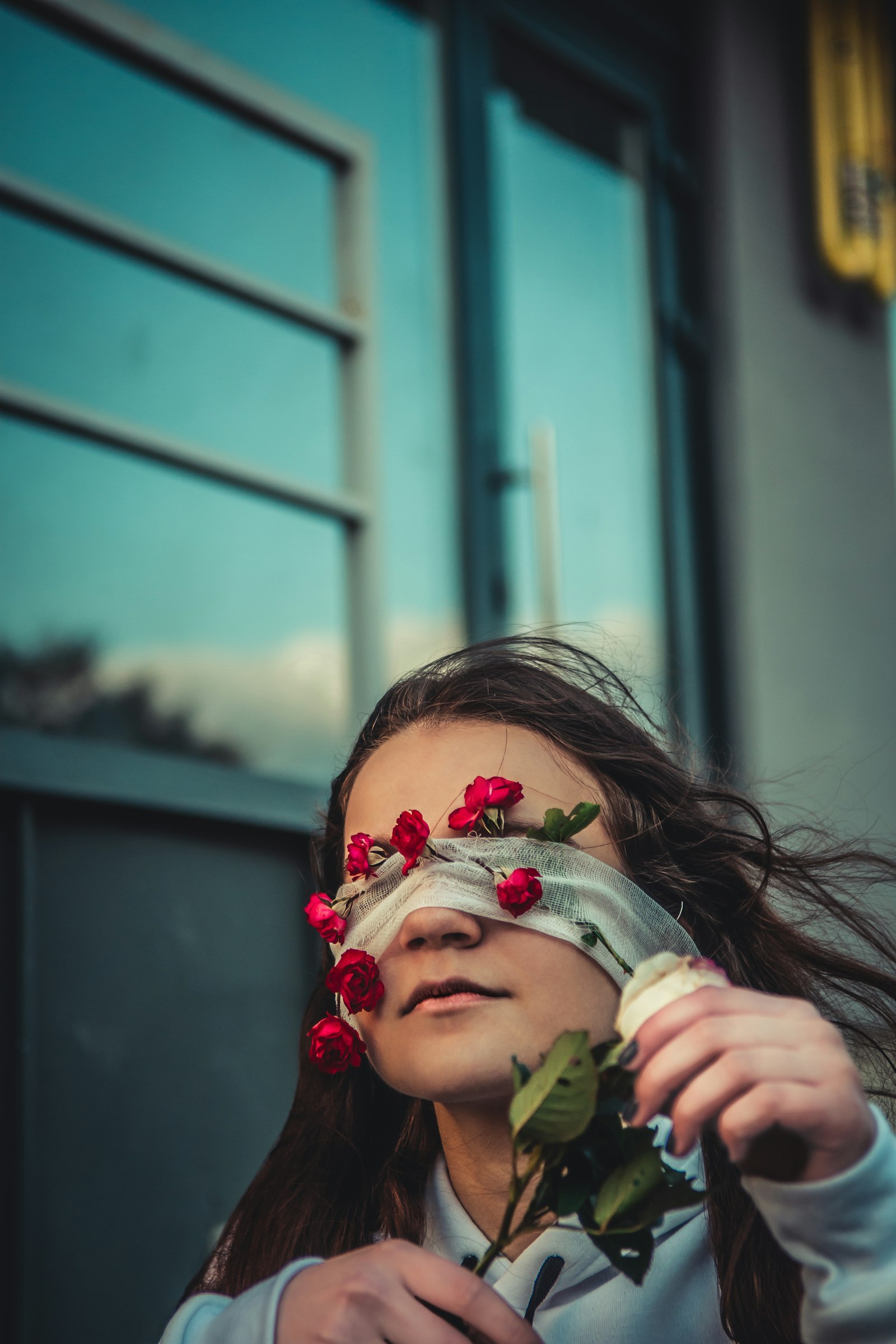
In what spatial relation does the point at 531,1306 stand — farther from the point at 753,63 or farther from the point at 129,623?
the point at 753,63

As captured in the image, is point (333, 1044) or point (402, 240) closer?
point (333, 1044)

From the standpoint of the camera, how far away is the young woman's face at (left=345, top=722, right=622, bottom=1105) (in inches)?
45.7

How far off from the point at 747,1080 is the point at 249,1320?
0.43 meters

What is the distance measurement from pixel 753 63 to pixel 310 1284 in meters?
3.38

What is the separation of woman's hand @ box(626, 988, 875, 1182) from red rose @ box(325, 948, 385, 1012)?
0.37 m

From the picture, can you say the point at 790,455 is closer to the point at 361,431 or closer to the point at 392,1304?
the point at 361,431

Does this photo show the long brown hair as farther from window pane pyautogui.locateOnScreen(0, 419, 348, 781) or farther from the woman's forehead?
window pane pyautogui.locateOnScreen(0, 419, 348, 781)

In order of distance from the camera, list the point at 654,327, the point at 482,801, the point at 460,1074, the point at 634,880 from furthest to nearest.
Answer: the point at 654,327 < the point at 634,880 < the point at 482,801 < the point at 460,1074

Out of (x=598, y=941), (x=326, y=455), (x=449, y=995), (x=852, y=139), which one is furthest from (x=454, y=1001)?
(x=852, y=139)

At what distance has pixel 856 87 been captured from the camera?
3682mm

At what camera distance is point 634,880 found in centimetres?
138

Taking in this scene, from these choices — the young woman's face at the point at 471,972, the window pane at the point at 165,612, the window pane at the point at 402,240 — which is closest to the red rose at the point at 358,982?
the young woman's face at the point at 471,972

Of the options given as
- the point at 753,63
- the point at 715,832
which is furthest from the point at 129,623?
the point at 753,63

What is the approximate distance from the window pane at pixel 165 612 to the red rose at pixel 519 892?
3.94 feet
